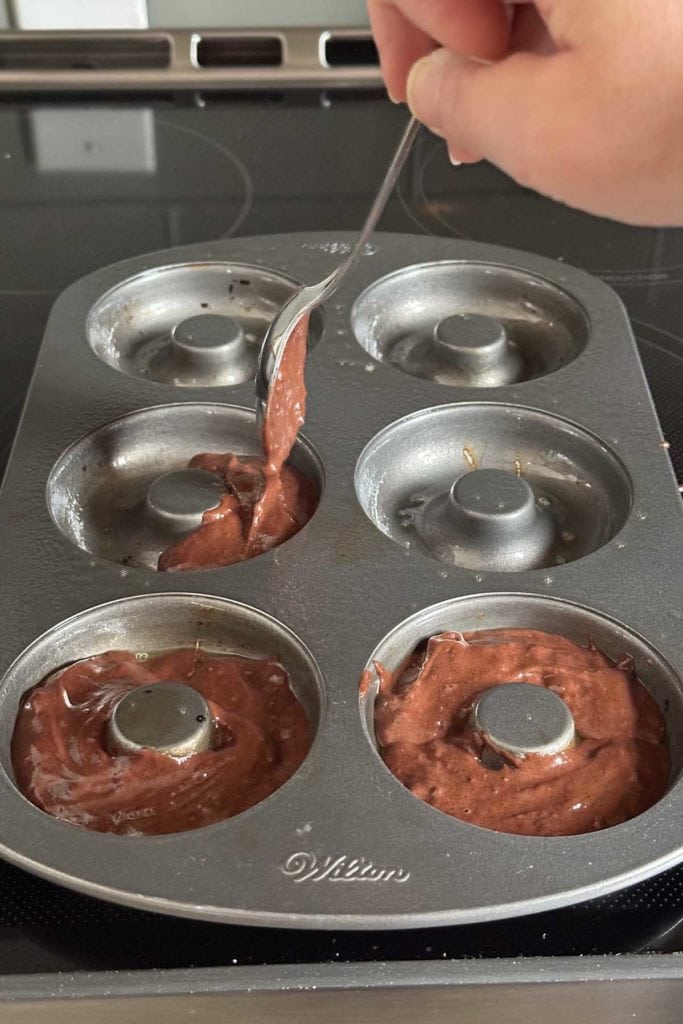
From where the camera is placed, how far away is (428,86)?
0.95m

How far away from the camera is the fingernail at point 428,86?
946 millimetres

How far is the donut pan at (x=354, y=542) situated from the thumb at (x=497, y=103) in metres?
0.47

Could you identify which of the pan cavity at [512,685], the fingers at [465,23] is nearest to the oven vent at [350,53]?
the fingers at [465,23]

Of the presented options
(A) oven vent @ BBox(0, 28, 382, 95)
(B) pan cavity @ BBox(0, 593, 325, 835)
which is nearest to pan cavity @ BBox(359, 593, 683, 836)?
(B) pan cavity @ BBox(0, 593, 325, 835)

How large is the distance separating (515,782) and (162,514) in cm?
53

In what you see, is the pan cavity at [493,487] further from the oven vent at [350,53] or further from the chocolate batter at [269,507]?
the oven vent at [350,53]

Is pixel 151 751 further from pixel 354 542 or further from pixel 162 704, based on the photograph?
pixel 354 542

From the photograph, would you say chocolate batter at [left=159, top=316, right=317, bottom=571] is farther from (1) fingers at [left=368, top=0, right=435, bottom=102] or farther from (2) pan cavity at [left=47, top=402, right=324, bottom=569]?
(1) fingers at [left=368, top=0, right=435, bottom=102]

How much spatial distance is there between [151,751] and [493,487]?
1.73 feet

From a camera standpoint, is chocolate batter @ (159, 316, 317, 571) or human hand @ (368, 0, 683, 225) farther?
chocolate batter @ (159, 316, 317, 571)

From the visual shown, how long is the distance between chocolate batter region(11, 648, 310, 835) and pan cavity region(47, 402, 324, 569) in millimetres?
214

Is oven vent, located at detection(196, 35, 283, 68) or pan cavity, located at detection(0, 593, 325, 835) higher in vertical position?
oven vent, located at detection(196, 35, 283, 68)

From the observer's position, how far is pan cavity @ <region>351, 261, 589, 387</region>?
5.33 ft

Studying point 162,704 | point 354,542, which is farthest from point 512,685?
point 162,704
